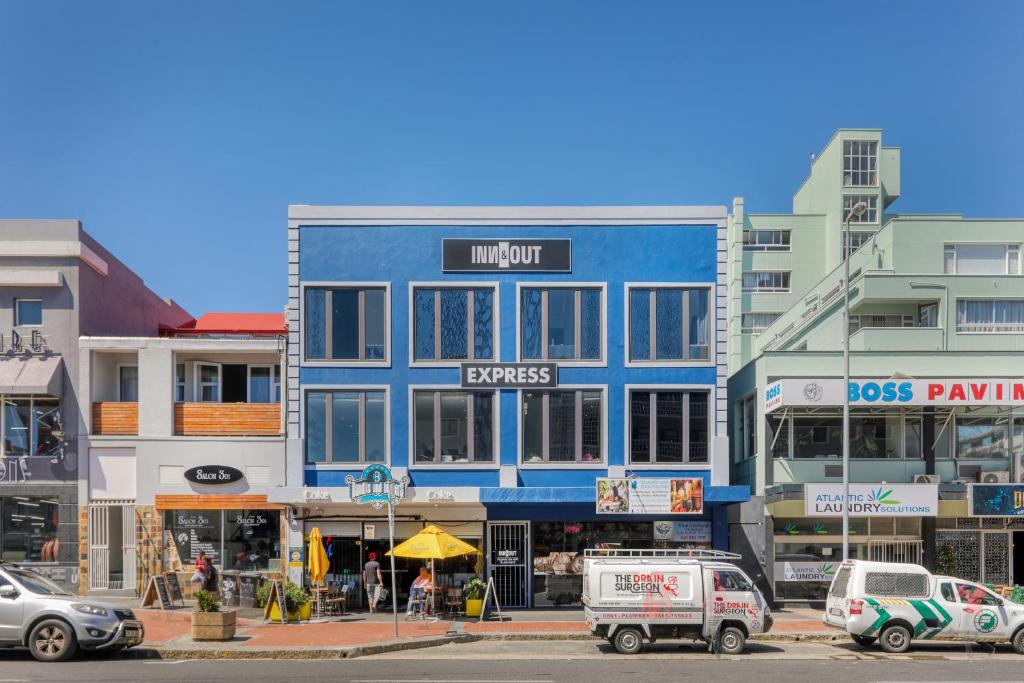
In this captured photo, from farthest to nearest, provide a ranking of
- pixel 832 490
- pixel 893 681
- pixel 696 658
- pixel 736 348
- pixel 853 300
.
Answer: pixel 736 348 → pixel 853 300 → pixel 832 490 → pixel 696 658 → pixel 893 681

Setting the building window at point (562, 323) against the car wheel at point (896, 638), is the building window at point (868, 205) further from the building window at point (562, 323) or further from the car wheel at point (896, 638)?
the car wheel at point (896, 638)

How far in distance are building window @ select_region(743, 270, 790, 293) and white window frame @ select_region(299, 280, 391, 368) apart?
3155cm

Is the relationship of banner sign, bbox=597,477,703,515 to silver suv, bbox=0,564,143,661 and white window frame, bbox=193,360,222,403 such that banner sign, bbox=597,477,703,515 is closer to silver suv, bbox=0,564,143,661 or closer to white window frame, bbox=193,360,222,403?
white window frame, bbox=193,360,222,403

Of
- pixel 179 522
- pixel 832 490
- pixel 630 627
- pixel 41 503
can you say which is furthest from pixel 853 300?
pixel 41 503

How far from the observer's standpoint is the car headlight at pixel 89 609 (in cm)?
1758

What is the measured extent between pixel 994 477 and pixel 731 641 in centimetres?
1336

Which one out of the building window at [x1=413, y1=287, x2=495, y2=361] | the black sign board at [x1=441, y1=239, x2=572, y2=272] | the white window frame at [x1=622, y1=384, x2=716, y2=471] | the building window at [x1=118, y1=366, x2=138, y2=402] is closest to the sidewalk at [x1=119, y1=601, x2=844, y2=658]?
the white window frame at [x1=622, y1=384, x2=716, y2=471]

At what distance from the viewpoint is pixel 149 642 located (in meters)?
19.8

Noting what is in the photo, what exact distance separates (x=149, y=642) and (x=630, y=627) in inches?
386

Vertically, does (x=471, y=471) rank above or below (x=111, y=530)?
above

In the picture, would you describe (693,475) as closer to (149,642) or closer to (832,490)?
(832,490)

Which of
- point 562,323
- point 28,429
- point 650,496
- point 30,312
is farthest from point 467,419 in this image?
point 30,312

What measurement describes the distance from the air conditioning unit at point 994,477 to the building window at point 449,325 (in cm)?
1496

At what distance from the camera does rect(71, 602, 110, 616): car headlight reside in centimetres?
1758
